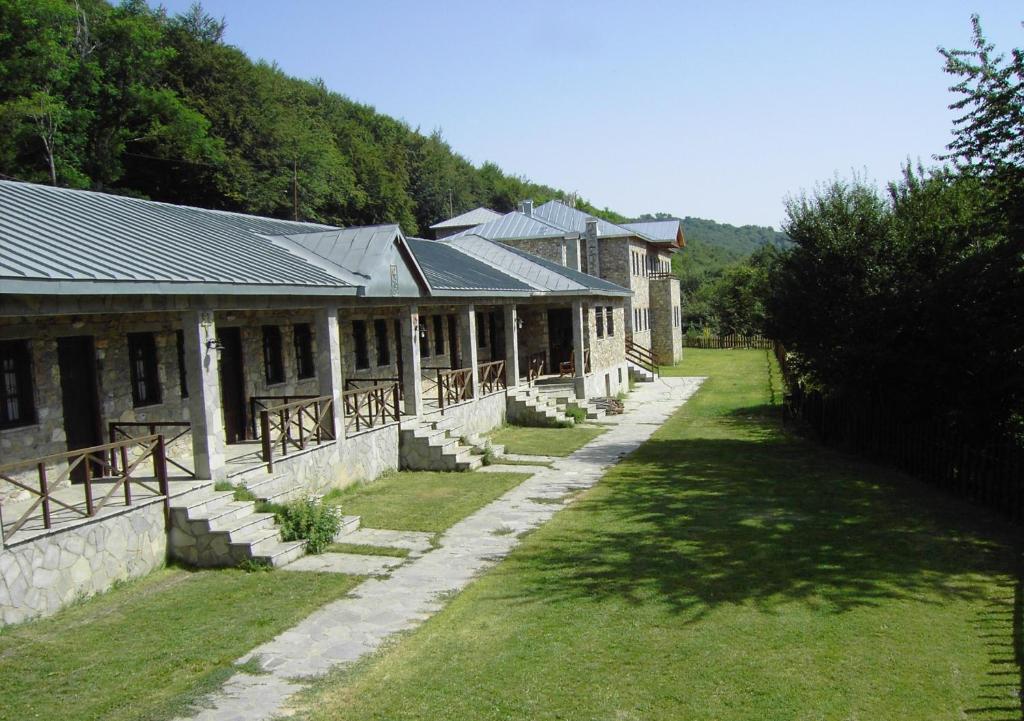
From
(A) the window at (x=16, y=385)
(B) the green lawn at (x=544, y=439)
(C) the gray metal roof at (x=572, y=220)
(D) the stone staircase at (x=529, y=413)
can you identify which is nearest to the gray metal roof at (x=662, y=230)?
(C) the gray metal roof at (x=572, y=220)

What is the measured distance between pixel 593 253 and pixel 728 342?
73.7ft

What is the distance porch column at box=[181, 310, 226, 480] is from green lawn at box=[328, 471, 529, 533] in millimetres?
2595

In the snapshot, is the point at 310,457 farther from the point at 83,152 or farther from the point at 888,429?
the point at 83,152

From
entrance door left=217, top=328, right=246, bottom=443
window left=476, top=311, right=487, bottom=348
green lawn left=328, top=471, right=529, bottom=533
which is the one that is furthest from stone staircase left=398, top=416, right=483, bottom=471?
window left=476, top=311, right=487, bottom=348

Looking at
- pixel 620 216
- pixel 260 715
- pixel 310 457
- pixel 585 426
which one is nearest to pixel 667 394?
pixel 585 426

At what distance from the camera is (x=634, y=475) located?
53.0 feet

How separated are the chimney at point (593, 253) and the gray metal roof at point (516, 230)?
3454mm

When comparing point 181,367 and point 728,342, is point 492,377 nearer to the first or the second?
point 181,367

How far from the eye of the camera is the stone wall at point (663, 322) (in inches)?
1783

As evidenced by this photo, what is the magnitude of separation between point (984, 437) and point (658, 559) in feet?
28.9

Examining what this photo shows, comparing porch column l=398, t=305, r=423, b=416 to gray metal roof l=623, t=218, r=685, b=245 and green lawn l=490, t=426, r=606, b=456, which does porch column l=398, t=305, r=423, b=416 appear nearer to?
green lawn l=490, t=426, r=606, b=456

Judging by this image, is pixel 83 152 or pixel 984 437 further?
pixel 83 152

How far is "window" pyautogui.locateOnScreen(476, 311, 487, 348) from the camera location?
2634 centimetres

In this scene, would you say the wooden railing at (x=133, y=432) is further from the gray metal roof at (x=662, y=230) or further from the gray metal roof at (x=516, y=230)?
the gray metal roof at (x=662, y=230)
